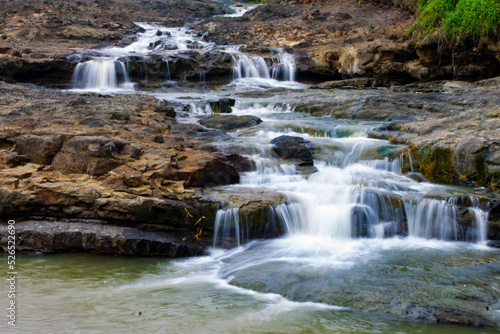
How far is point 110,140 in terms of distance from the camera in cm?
610

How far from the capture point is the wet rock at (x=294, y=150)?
7.75 meters

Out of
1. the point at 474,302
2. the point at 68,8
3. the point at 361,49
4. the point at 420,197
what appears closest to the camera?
the point at 474,302

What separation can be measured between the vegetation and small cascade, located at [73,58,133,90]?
11.9 meters

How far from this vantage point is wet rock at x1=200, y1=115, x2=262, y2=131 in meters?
10.3

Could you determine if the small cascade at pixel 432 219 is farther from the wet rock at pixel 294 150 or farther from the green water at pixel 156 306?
the green water at pixel 156 306

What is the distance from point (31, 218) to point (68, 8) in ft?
73.5

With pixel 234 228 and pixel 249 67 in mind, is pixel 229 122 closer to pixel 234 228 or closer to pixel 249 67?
pixel 234 228

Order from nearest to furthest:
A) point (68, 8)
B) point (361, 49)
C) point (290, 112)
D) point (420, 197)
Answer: point (420, 197) → point (290, 112) → point (361, 49) → point (68, 8)

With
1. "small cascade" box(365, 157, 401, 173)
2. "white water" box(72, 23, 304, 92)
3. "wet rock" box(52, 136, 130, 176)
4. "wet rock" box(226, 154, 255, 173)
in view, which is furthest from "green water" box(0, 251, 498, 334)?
"white water" box(72, 23, 304, 92)

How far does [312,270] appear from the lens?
14.8 ft

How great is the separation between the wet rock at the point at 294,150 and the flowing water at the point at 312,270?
204 mm

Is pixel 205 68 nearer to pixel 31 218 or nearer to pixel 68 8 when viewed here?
pixel 68 8

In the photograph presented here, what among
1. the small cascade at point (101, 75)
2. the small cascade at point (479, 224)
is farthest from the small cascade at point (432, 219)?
the small cascade at point (101, 75)

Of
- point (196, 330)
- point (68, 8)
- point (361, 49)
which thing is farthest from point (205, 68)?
point (196, 330)
